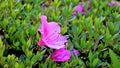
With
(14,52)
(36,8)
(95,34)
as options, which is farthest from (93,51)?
(36,8)

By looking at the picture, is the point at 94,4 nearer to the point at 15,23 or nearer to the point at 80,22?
the point at 80,22

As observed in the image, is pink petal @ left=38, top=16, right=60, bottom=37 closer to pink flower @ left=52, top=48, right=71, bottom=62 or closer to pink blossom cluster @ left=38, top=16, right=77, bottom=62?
pink blossom cluster @ left=38, top=16, right=77, bottom=62

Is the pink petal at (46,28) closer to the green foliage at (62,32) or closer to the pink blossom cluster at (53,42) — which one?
the pink blossom cluster at (53,42)

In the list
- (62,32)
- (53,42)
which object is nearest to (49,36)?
(53,42)

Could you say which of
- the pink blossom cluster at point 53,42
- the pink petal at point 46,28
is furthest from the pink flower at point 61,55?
the pink petal at point 46,28

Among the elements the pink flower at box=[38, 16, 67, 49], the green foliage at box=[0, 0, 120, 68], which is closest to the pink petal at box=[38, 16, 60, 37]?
the pink flower at box=[38, 16, 67, 49]

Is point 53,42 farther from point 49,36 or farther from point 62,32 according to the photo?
point 62,32
